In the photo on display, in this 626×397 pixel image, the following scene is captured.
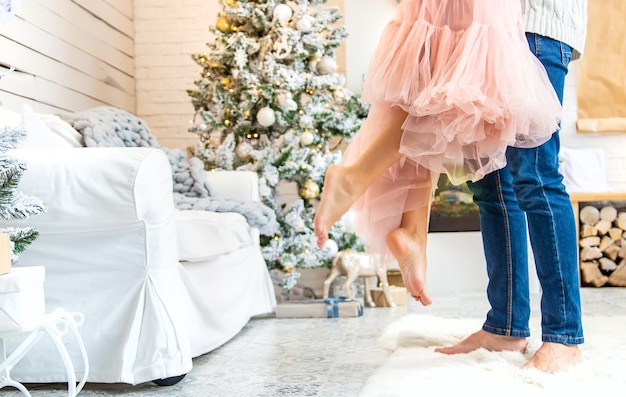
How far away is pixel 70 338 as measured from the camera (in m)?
1.87

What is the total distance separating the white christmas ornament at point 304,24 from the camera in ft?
12.0

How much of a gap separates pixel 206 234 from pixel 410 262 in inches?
35.1

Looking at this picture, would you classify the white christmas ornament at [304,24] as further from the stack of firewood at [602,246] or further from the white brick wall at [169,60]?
the stack of firewood at [602,246]

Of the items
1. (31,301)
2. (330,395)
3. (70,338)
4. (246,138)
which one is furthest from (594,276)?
(31,301)

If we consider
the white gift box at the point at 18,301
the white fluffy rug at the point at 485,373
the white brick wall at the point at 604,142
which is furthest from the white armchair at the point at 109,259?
the white brick wall at the point at 604,142

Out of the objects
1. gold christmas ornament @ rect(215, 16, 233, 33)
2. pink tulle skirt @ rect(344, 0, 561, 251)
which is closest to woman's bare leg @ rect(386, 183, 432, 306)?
pink tulle skirt @ rect(344, 0, 561, 251)

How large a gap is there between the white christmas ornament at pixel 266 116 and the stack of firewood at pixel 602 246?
206 cm

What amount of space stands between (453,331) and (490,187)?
0.65 metres

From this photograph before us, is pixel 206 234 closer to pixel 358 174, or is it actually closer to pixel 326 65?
pixel 358 174

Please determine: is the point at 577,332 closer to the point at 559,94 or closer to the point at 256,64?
the point at 559,94

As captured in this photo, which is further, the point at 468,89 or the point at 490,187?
the point at 490,187

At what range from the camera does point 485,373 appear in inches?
68.9

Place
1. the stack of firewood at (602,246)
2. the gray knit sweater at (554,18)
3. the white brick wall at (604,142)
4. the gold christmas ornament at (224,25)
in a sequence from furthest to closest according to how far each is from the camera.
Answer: the white brick wall at (604,142)
the stack of firewood at (602,246)
the gold christmas ornament at (224,25)
the gray knit sweater at (554,18)

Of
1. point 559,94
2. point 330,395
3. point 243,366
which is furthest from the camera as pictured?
point 243,366
